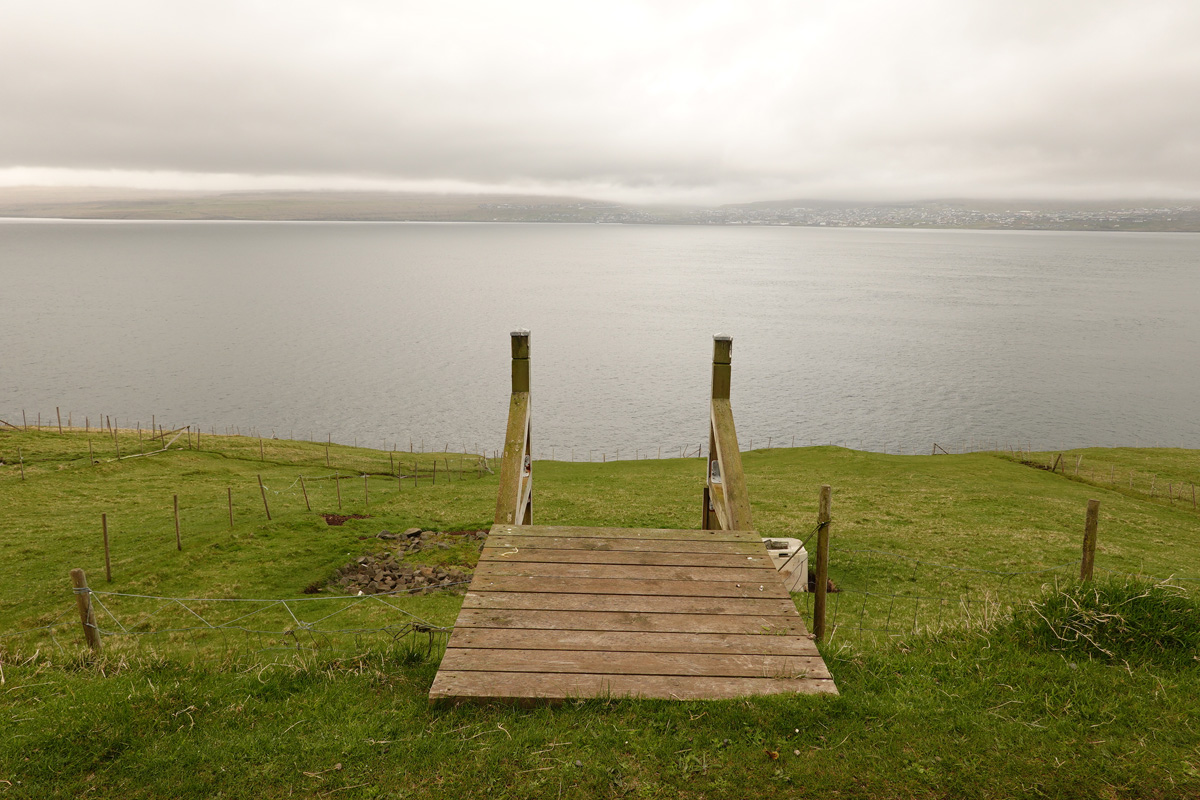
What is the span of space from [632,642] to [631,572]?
4.93ft

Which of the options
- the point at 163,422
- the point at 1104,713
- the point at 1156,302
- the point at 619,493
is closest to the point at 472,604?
the point at 1104,713

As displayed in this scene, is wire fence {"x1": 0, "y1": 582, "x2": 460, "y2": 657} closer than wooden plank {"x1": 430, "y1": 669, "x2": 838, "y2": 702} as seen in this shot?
No

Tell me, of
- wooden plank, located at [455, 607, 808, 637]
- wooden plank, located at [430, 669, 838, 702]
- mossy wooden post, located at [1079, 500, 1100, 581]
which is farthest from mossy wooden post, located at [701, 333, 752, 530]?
mossy wooden post, located at [1079, 500, 1100, 581]

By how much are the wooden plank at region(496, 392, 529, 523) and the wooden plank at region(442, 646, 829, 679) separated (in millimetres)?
3524

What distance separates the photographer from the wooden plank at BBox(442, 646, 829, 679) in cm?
671

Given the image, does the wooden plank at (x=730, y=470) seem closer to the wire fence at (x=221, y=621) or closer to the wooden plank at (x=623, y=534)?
the wooden plank at (x=623, y=534)

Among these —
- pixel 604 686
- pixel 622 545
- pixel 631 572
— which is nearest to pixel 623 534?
pixel 622 545

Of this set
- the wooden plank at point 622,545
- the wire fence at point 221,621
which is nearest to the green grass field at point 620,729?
the wooden plank at point 622,545

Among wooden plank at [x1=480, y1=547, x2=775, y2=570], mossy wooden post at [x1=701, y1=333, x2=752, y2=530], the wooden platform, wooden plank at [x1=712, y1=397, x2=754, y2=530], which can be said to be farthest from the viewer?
mossy wooden post at [x1=701, y1=333, x2=752, y2=530]

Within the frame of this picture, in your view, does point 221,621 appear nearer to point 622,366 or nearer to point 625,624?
point 625,624

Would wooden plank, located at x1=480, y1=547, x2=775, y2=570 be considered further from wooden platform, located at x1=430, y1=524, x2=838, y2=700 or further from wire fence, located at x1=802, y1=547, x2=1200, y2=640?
wire fence, located at x1=802, y1=547, x2=1200, y2=640

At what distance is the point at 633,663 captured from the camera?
6.84m

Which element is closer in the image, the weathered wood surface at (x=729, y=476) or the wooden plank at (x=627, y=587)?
the wooden plank at (x=627, y=587)

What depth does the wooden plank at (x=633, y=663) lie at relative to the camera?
6.71m
